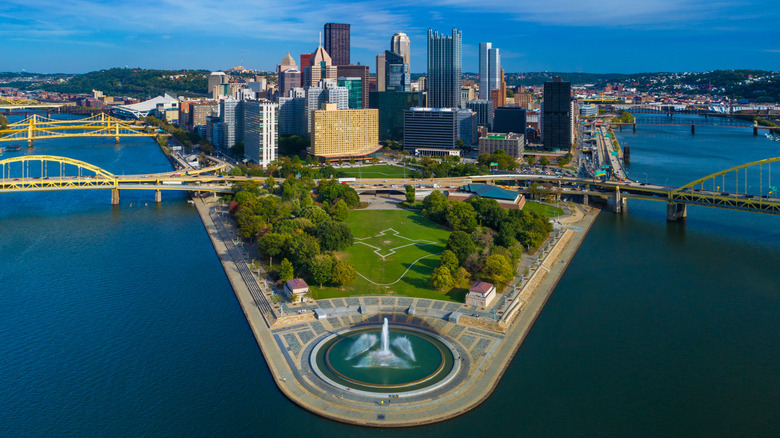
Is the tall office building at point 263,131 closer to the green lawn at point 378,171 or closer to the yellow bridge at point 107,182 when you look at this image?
the green lawn at point 378,171

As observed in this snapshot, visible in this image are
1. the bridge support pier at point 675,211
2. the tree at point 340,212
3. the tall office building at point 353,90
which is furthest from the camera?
the tall office building at point 353,90

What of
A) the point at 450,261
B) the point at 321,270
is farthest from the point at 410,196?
the point at 321,270

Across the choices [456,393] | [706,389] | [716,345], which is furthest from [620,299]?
[456,393]

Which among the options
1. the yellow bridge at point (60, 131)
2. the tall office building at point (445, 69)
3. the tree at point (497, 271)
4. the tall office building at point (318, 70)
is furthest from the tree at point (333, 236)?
the tall office building at point (318, 70)

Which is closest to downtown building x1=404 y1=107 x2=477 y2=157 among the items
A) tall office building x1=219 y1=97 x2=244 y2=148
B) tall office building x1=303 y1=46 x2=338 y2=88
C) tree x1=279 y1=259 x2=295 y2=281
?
tall office building x1=219 y1=97 x2=244 y2=148

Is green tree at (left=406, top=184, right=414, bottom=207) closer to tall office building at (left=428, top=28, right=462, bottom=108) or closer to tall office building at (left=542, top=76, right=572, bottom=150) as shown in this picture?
tall office building at (left=542, top=76, right=572, bottom=150)

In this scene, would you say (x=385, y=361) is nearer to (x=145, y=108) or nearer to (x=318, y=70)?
(x=318, y=70)
